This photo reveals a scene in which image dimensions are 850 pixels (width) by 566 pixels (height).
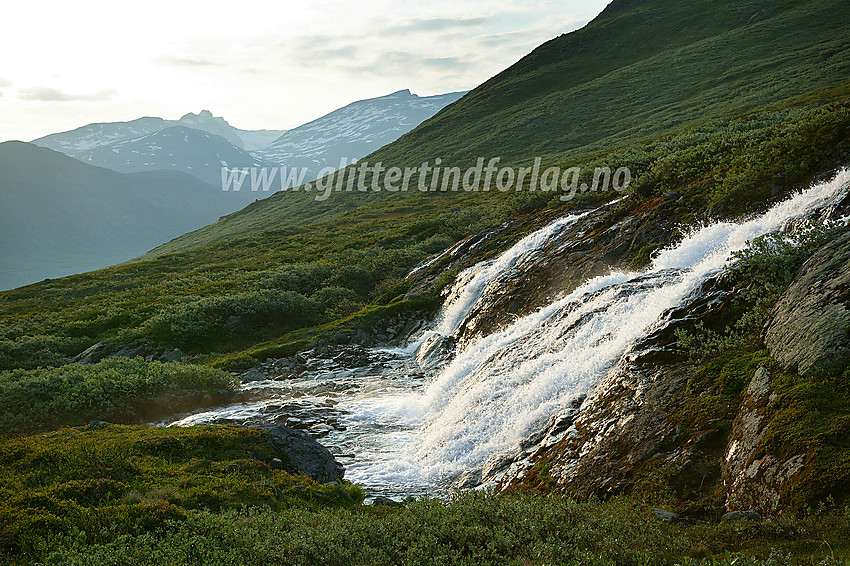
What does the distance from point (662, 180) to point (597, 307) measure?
44.9 ft

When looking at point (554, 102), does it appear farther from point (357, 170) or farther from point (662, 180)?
point (662, 180)

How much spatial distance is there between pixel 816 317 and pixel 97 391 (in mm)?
26303

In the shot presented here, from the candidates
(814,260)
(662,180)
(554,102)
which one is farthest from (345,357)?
(554,102)

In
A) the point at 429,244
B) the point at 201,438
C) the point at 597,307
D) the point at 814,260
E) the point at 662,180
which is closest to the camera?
the point at 814,260

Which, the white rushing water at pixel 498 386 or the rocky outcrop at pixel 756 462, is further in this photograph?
the white rushing water at pixel 498 386

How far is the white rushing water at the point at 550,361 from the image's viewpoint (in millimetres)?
15578

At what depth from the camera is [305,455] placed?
51.2 ft

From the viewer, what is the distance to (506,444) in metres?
15.4

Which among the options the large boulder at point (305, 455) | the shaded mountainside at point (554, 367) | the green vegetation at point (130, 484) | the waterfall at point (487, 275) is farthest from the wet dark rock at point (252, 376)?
the large boulder at point (305, 455)

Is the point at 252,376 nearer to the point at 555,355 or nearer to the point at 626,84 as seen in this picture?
the point at 555,355

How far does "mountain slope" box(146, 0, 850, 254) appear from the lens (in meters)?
79.9

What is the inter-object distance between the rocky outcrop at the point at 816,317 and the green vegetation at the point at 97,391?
23.1 metres

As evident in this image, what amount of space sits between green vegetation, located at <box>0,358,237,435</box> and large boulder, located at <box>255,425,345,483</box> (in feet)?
35.1

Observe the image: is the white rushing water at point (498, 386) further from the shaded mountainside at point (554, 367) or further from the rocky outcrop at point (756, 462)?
the rocky outcrop at point (756, 462)
